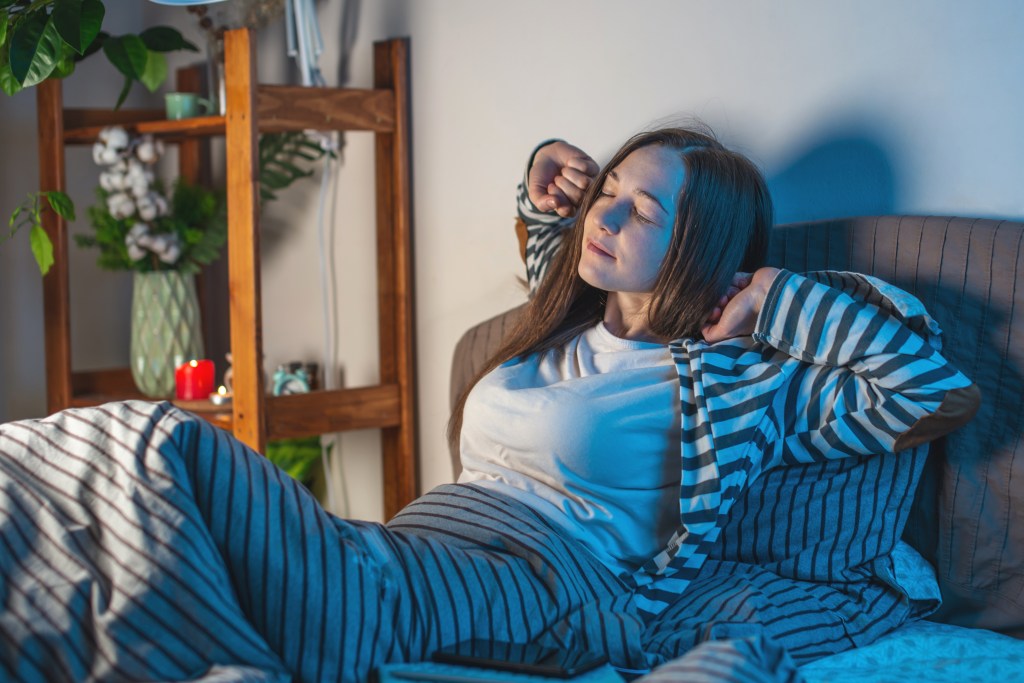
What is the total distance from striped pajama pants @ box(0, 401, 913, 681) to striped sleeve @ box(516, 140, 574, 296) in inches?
23.8

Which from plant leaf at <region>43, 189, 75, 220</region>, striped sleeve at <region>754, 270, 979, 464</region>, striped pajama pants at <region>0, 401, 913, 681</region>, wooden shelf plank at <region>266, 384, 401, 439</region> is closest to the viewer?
striped pajama pants at <region>0, 401, 913, 681</region>

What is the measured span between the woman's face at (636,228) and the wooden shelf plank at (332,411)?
91 centimetres

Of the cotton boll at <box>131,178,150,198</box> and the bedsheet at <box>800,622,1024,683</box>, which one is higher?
the cotton boll at <box>131,178,150,198</box>

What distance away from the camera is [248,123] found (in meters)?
2.03

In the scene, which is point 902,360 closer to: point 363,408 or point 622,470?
point 622,470

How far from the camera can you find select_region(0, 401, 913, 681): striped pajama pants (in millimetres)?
927

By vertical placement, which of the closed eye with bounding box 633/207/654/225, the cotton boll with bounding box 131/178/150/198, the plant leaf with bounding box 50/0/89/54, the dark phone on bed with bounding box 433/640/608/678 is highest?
the plant leaf with bounding box 50/0/89/54

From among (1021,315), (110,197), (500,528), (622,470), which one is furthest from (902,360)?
(110,197)

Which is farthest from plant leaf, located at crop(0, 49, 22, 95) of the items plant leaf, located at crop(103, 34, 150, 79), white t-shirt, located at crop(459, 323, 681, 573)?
white t-shirt, located at crop(459, 323, 681, 573)

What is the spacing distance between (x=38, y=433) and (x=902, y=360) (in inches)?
37.1

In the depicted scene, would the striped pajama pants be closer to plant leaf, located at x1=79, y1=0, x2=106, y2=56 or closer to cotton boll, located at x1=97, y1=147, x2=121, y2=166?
plant leaf, located at x1=79, y1=0, x2=106, y2=56

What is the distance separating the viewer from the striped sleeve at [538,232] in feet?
5.62

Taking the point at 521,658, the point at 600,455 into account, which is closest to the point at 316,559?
the point at 521,658

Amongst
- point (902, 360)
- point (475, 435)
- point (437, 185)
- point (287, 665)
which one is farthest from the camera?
point (437, 185)
